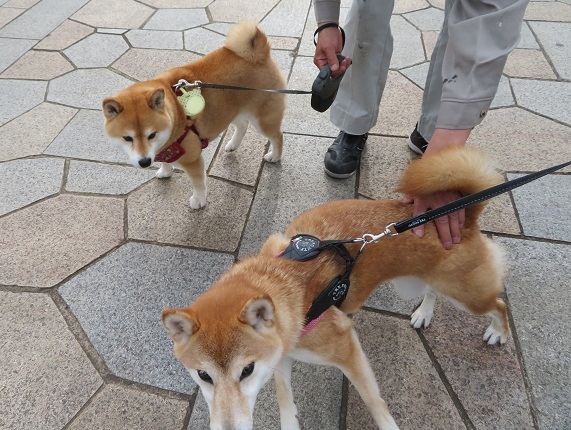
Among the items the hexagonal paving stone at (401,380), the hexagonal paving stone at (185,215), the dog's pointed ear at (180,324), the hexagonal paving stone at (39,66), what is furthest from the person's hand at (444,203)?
the hexagonal paving stone at (39,66)

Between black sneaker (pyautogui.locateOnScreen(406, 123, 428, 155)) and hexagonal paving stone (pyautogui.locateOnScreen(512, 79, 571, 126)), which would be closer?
black sneaker (pyautogui.locateOnScreen(406, 123, 428, 155))

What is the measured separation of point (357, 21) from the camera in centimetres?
265

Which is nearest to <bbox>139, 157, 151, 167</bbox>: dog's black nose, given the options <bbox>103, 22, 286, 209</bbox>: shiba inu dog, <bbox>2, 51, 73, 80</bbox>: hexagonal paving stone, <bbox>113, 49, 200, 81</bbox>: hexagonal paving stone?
<bbox>103, 22, 286, 209</bbox>: shiba inu dog

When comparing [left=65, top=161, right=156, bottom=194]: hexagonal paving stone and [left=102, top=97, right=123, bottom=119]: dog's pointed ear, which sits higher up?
[left=102, top=97, right=123, bottom=119]: dog's pointed ear

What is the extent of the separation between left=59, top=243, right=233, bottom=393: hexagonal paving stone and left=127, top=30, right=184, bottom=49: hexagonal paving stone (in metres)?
3.08

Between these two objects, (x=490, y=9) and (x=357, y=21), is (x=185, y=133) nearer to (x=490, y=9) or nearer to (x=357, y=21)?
(x=357, y=21)

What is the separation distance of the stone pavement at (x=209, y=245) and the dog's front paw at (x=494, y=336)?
1.9 inches

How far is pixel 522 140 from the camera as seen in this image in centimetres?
328

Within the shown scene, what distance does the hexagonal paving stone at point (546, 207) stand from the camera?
8.46 feet

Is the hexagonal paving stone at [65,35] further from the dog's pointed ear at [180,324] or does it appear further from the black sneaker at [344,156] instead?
the dog's pointed ear at [180,324]

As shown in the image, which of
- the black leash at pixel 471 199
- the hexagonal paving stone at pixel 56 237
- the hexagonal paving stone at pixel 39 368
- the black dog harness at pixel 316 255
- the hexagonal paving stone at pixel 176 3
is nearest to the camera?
the black leash at pixel 471 199

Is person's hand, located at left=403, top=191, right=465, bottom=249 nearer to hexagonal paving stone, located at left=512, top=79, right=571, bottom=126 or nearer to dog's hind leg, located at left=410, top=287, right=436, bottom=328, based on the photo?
dog's hind leg, located at left=410, top=287, right=436, bottom=328

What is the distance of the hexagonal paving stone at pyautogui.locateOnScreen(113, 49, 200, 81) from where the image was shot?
423 centimetres

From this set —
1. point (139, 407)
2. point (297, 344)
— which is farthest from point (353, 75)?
point (139, 407)
